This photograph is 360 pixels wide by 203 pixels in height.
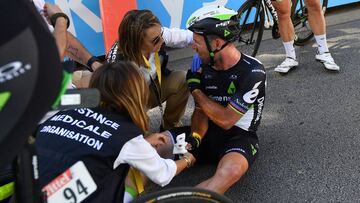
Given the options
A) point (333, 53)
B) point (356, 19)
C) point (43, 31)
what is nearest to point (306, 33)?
point (333, 53)

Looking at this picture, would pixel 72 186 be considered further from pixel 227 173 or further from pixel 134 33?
pixel 134 33

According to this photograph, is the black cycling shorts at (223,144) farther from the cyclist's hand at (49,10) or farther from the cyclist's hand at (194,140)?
the cyclist's hand at (49,10)

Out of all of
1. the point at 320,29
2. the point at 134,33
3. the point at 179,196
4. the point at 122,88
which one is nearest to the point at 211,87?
the point at 134,33

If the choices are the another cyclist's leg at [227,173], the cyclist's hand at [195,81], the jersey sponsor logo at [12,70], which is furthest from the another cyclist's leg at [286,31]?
the jersey sponsor logo at [12,70]

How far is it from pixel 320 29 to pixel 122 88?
9.25 ft

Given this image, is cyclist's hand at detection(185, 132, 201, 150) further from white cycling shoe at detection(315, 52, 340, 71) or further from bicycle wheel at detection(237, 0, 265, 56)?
white cycling shoe at detection(315, 52, 340, 71)

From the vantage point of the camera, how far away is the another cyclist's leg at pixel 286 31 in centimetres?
429

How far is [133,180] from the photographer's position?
7.57ft

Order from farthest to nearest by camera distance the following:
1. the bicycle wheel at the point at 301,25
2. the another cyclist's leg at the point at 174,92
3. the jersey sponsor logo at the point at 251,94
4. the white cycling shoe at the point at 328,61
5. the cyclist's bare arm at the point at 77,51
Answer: the bicycle wheel at the point at 301,25 < the white cycling shoe at the point at 328,61 < the another cyclist's leg at the point at 174,92 < the cyclist's bare arm at the point at 77,51 < the jersey sponsor logo at the point at 251,94

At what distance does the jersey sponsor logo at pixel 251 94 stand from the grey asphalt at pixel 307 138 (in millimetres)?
550

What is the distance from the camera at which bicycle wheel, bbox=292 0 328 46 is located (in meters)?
4.98

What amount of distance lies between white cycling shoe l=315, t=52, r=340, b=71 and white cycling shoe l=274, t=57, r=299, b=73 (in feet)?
0.78

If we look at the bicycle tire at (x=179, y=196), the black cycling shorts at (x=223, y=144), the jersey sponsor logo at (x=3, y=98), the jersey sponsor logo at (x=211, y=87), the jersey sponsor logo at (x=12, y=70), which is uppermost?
the jersey sponsor logo at (x=12, y=70)

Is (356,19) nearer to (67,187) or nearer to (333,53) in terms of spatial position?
(333,53)
